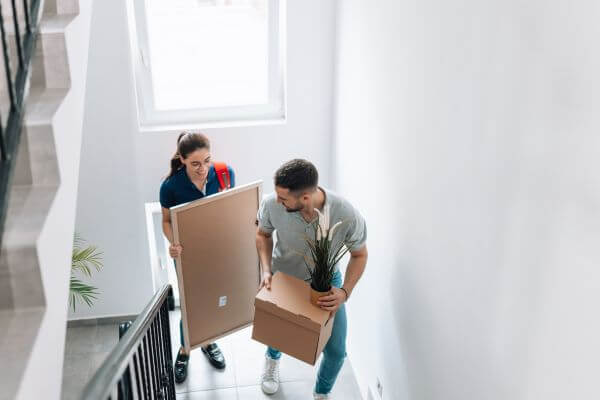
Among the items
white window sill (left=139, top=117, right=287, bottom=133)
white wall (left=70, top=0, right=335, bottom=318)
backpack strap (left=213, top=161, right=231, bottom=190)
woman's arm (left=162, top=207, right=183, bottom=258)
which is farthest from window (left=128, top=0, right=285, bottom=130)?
woman's arm (left=162, top=207, right=183, bottom=258)

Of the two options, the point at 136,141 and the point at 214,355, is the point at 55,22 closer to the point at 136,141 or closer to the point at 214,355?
the point at 136,141

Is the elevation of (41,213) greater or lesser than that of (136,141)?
greater

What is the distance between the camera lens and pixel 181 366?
3.81 metres

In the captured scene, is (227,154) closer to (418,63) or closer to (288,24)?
(288,24)

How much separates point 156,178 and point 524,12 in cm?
289

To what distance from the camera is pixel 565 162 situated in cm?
152

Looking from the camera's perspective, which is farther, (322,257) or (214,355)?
(214,355)

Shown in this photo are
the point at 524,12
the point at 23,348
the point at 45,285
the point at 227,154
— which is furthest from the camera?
the point at 227,154

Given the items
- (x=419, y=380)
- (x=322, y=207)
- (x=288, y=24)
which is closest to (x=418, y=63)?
(x=322, y=207)

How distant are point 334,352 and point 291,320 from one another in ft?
1.91

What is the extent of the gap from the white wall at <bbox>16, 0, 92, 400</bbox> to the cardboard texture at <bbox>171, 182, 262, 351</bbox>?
4.59 ft

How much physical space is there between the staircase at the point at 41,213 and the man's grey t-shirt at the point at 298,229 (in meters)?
1.27

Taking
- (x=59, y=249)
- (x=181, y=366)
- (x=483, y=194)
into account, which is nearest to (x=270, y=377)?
(x=181, y=366)

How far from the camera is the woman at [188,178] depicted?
3.21 meters
